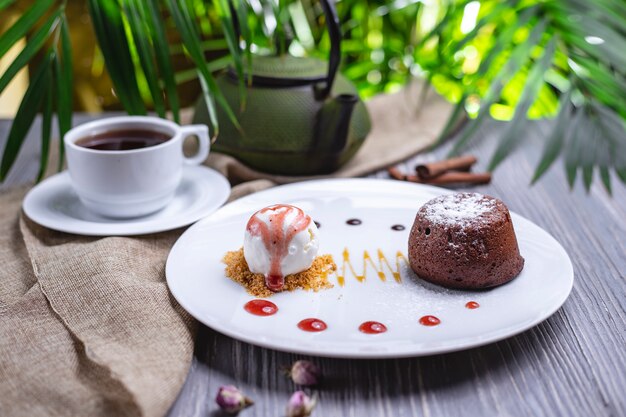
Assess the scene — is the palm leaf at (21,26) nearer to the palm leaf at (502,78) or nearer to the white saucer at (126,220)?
the white saucer at (126,220)

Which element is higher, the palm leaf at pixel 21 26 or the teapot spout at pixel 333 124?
the palm leaf at pixel 21 26

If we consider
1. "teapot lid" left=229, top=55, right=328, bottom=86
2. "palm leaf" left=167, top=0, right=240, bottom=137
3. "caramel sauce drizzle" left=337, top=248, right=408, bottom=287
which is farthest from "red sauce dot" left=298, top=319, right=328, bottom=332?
"teapot lid" left=229, top=55, right=328, bottom=86

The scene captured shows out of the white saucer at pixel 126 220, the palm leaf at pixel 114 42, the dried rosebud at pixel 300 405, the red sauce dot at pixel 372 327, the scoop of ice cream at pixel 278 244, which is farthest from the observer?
the palm leaf at pixel 114 42

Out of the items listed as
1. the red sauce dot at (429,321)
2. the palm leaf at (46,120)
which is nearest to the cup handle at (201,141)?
the palm leaf at (46,120)

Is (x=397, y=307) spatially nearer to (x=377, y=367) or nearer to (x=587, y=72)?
(x=377, y=367)

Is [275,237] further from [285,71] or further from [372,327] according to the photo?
[285,71]

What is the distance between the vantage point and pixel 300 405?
0.73 metres

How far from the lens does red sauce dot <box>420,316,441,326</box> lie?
0.85 meters

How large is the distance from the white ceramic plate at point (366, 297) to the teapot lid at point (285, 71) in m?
0.27

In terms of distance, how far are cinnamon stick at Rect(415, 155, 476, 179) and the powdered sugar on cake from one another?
0.40m

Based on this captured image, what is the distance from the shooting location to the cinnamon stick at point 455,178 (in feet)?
4.69

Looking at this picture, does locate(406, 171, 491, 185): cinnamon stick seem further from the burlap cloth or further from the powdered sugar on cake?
the burlap cloth

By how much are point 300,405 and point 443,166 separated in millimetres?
825

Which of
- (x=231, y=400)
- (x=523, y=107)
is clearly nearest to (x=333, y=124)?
(x=523, y=107)
